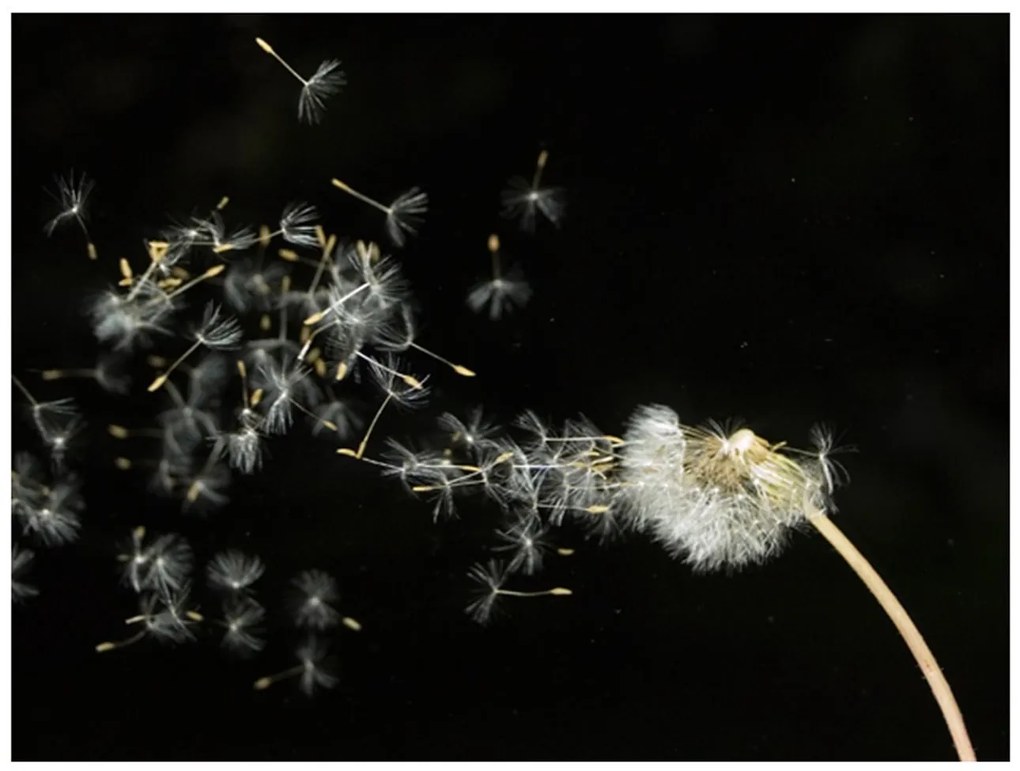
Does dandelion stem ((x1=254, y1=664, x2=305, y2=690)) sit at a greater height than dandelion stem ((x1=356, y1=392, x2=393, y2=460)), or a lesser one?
lesser

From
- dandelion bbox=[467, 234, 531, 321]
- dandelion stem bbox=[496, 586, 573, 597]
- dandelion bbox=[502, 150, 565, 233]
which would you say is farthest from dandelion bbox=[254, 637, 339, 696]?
dandelion bbox=[502, 150, 565, 233]

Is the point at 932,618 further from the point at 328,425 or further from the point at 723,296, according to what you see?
the point at 328,425

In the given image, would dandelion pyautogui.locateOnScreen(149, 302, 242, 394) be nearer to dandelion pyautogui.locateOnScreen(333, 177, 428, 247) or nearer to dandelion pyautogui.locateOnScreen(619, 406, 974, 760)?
dandelion pyautogui.locateOnScreen(333, 177, 428, 247)

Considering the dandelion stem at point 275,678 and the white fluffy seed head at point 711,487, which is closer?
the white fluffy seed head at point 711,487

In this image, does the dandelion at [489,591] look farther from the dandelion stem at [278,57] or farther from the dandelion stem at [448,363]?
the dandelion stem at [278,57]

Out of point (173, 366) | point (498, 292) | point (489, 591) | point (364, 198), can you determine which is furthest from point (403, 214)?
point (489, 591)

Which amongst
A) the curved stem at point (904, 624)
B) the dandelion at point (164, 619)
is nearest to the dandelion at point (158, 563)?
the dandelion at point (164, 619)
